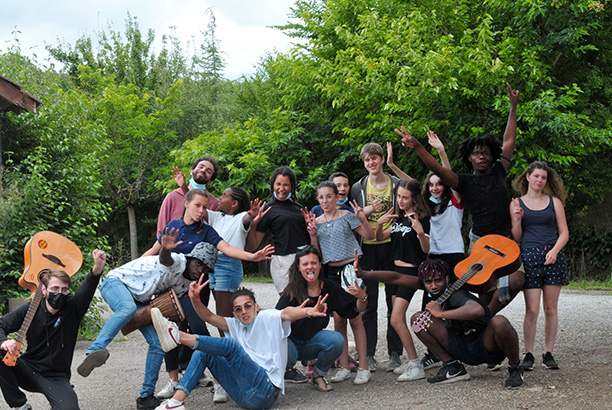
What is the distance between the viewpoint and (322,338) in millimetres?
5375

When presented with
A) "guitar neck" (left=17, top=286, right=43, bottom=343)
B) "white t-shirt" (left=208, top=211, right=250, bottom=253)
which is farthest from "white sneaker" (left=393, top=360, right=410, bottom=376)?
"guitar neck" (left=17, top=286, right=43, bottom=343)

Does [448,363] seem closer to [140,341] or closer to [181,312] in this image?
[181,312]

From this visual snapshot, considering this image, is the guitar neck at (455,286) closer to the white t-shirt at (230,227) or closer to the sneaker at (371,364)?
the sneaker at (371,364)

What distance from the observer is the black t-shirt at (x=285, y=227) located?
5.91m

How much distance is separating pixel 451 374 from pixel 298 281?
1533mm

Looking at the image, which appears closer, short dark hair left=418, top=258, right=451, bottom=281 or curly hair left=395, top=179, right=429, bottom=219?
short dark hair left=418, top=258, right=451, bottom=281

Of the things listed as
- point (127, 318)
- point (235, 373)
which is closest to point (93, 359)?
point (127, 318)

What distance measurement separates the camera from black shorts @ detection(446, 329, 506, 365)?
5.22m

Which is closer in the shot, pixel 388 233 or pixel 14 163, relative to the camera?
pixel 388 233

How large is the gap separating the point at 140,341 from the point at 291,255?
14.5 feet

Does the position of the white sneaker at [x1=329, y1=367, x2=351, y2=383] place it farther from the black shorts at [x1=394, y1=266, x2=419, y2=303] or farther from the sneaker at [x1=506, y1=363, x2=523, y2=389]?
the sneaker at [x1=506, y1=363, x2=523, y2=389]

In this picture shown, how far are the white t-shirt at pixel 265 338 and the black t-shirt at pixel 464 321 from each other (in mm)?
1378

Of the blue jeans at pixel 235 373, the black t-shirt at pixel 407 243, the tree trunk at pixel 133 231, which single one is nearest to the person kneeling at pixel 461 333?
the black t-shirt at pixel 407 243

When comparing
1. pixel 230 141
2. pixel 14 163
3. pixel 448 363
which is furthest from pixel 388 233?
pixel 230 141
